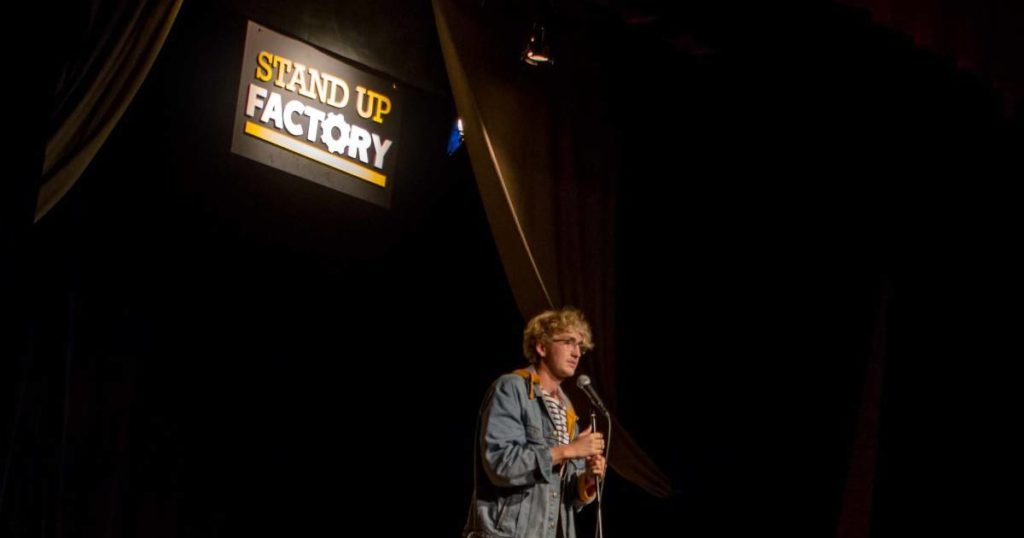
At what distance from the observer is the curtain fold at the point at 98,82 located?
12.0ft

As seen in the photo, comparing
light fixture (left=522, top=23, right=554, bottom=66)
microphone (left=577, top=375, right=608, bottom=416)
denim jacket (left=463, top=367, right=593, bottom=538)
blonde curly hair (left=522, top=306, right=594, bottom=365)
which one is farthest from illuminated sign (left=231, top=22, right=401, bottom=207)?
microphone (left=577, top=375, right=608, bottom=416)

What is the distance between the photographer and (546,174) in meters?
4.86

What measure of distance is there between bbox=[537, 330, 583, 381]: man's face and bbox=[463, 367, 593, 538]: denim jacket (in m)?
0.15

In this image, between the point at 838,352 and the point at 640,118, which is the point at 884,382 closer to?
the point at 838,352

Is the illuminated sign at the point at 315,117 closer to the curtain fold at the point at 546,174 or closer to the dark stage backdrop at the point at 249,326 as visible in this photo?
the dark stage backdrop at the point at 249,326

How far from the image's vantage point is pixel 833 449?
4906 mm

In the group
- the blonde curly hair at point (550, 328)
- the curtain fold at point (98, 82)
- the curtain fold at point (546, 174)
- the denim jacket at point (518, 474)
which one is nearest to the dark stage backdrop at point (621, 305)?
the curtain fold at point (546, 174)

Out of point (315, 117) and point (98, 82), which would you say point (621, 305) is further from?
point (98, 82)

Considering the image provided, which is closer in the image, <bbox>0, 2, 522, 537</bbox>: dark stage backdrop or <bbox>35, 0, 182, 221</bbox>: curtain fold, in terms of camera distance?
<bbox>35, 0, 182, 221</bbox>: curtain fold

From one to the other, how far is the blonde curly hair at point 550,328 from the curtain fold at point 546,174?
632 millimetres

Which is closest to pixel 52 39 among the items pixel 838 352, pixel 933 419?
pixel 838 352

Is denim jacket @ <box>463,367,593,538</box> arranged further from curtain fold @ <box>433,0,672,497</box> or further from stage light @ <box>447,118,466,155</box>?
stage light @ <box>447,118,466,155</box>

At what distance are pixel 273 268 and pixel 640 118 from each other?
1912 mm

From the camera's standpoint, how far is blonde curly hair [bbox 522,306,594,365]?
3.88m
